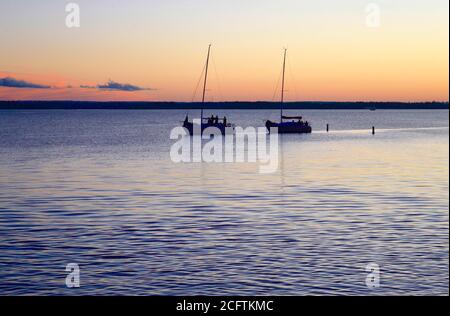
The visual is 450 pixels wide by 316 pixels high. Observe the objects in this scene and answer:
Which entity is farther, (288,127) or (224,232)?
(288,127)

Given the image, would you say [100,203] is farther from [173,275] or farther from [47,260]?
[173,275]

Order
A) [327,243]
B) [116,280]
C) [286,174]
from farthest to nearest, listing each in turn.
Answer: [286,174]
[327,243]
[116,280]

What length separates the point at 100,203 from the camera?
3416cm

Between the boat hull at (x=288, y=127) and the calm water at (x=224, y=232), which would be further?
the boat hull at (x=288, y=127)

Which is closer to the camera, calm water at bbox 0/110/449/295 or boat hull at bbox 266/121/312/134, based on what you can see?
calm water at bbox 0/110/449/295

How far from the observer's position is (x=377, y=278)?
18000mm

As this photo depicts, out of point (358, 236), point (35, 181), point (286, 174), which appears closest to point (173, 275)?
point (358, 236)

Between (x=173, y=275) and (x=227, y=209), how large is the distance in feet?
44.0

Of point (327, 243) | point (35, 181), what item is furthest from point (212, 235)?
point (35, 181)
